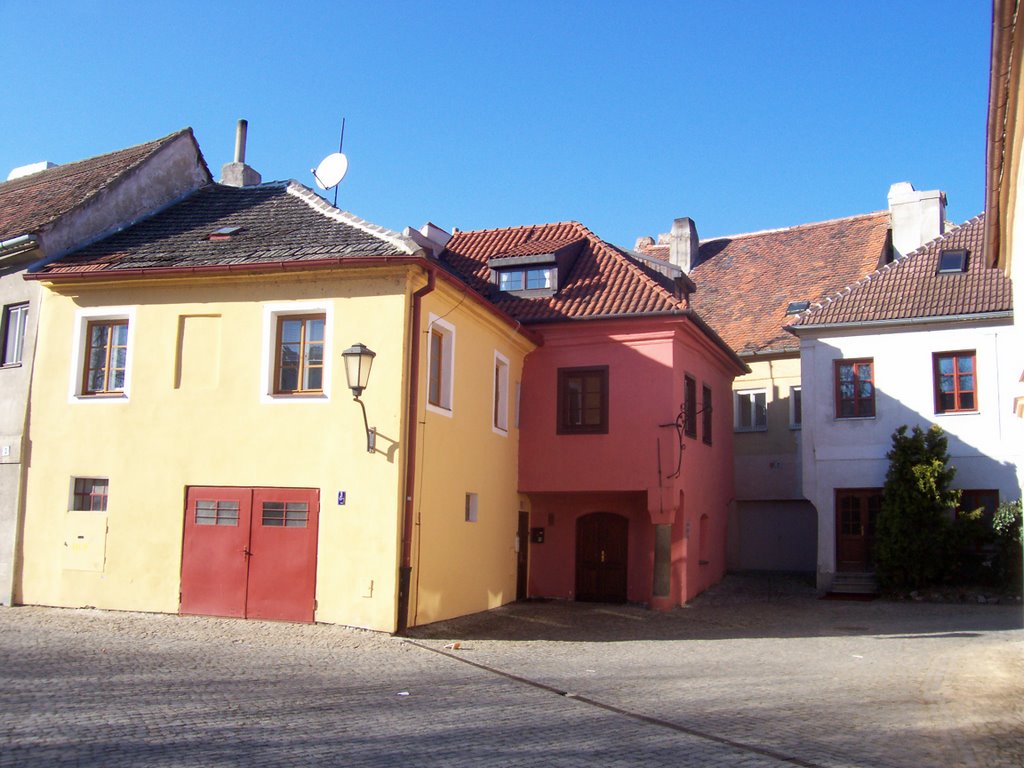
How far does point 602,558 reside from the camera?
68.2ft

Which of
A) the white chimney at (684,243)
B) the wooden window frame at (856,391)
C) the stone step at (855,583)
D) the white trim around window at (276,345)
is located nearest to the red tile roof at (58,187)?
the white trim around window at (276,345)

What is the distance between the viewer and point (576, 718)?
30.3ft

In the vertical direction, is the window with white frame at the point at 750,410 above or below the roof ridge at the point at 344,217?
below

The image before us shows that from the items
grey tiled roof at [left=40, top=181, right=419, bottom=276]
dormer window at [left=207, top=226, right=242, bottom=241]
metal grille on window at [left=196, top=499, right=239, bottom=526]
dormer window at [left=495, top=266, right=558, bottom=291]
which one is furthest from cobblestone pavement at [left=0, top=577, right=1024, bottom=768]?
dormer window at [left=495, top=266, right=558, bottom=291]

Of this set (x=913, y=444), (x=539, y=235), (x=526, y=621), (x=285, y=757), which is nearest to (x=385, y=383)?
(x=526, y=621)

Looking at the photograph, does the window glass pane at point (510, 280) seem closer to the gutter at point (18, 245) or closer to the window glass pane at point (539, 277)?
the window glass pane at point (539, 277)

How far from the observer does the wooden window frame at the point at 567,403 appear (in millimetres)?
20031

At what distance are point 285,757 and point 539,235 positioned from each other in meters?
17.6

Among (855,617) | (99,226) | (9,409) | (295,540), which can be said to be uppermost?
(99,226)

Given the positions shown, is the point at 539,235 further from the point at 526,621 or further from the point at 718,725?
the point at 718,725

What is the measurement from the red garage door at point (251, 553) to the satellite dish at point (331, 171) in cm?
687

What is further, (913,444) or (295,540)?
(913,444)

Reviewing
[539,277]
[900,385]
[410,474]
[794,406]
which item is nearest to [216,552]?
[410,474]

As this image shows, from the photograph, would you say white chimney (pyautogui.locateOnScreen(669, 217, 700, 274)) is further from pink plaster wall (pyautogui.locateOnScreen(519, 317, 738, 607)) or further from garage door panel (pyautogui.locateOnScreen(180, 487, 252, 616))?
garage door panel (pyautogui.locateOnScreen(180, 487, 252, 616))
